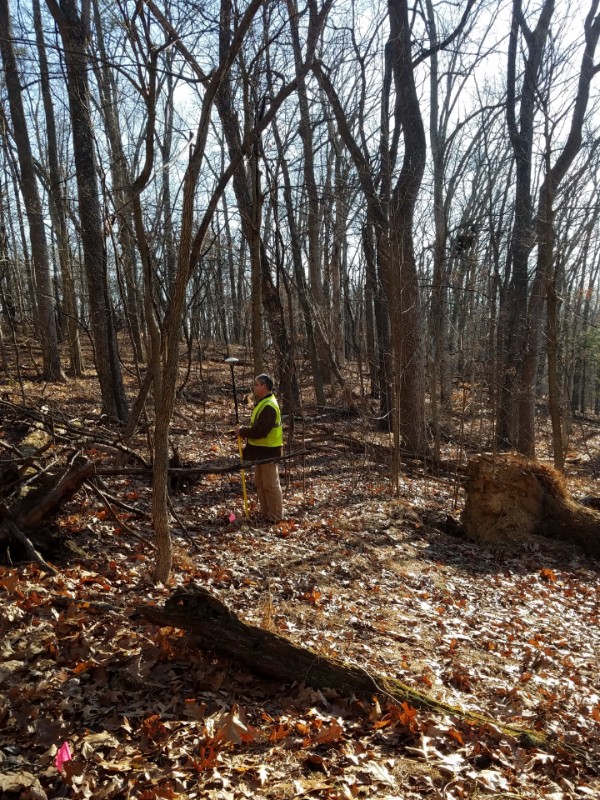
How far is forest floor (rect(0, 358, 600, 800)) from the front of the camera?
9.96ft

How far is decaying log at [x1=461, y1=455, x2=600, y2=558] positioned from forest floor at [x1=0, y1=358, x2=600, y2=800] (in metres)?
0.32

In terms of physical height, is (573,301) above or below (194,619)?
above

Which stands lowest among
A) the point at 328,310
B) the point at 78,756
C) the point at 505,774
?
the point at 505,774

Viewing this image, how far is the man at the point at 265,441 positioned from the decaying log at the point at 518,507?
3.26 m

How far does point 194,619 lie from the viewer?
13.0ft

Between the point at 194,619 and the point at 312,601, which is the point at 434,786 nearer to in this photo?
the point at 194,619

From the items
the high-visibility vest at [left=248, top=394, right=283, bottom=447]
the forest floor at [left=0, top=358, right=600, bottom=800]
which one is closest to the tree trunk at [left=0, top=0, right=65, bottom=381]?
the forest floor at [left=0, top=358, right=600, bottom=800]

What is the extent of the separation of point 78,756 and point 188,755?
579 mm

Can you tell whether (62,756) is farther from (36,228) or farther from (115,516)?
(36,228)

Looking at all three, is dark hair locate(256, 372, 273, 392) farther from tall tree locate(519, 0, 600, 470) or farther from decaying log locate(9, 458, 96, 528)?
tall tree locate(519, 0, 600, 470)

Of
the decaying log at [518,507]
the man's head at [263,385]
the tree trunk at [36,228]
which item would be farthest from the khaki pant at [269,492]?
the tree trunk at [36,228]

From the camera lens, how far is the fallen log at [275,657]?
152 inches

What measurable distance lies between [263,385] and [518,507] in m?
4.58

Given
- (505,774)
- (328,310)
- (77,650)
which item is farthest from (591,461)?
(77,650)
